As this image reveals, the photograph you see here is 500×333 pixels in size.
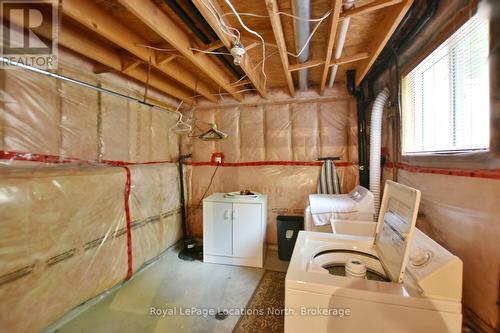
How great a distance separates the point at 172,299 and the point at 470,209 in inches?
92.9

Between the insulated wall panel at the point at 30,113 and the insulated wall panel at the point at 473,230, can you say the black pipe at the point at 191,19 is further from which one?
the insulated wall panel at the point at 473,230

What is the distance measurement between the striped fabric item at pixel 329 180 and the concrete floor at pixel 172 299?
3.63ft

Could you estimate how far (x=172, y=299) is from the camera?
2.07m

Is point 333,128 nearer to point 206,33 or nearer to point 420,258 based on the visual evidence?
point 206,33

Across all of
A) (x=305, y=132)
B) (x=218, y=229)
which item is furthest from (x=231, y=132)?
(x=218, y=229)

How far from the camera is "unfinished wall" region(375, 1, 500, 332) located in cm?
Answer: 106

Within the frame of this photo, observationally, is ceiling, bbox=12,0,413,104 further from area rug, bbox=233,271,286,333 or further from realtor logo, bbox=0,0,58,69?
area rug, bbox=233,271,286,333

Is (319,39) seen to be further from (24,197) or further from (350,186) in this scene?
(24,197)

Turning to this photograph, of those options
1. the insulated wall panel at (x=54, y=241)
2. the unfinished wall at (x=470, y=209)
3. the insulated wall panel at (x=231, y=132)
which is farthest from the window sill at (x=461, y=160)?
the insulated wall panel at (x=54, y=241)

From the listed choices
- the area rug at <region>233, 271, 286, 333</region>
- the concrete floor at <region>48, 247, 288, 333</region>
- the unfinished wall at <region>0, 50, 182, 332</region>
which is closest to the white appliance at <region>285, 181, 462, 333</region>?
the area rug at <region>233, 271, 286, 333</region>

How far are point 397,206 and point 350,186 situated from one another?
183 centimetres

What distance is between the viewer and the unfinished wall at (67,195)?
4.65 ft

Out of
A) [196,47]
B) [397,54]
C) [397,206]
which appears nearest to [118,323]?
[397,206]

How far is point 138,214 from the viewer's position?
2445 mm
